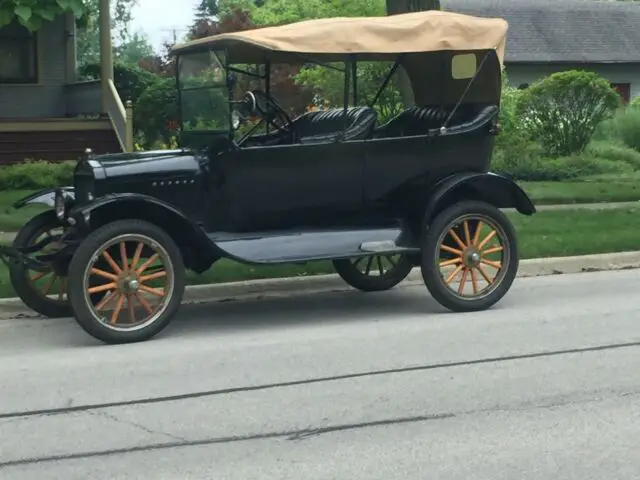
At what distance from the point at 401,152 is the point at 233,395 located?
3150 millimetres

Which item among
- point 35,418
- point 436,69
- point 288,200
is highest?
point 436,69

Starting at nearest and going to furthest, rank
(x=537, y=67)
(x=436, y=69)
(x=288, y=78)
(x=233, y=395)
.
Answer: (x=233, y=395) < (x=436, y=69) < (x=288, y=78) < (x=537, y=67)

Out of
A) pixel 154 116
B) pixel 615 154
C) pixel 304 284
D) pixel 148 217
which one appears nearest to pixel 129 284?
pixel 148 217

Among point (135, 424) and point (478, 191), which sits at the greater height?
point (478, 191)

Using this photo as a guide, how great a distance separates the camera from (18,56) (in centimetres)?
2208

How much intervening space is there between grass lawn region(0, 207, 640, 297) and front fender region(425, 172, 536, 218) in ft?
6.80

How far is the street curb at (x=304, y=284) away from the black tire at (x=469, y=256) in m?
1.54

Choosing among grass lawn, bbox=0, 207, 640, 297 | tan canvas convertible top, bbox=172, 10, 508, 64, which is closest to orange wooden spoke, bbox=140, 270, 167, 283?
tan canvas convertible top, bbox=172, 10, 508, 64

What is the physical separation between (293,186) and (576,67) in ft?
112

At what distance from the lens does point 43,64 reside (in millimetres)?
22188

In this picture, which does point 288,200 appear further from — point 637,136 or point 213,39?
point 637,136

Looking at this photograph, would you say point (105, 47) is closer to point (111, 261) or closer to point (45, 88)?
point (45, 88)

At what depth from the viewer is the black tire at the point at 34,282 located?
8.82 meters

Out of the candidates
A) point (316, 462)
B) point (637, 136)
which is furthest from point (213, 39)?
point (637, 136)
